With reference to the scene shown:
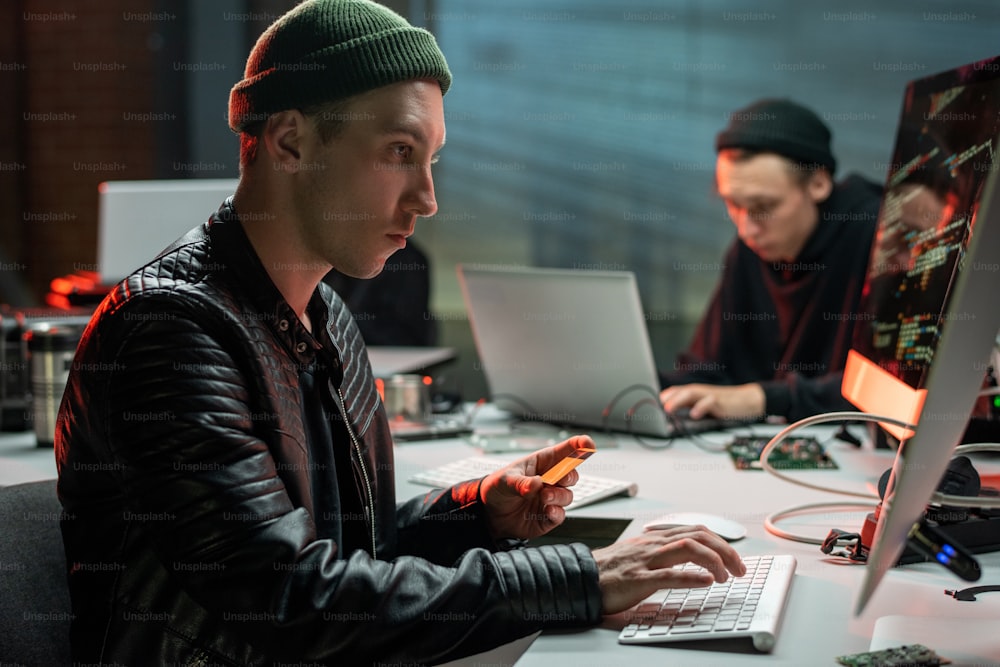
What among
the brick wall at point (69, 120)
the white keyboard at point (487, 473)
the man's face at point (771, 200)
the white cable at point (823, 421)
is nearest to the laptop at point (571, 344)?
the white keyboard at point (487, 473)

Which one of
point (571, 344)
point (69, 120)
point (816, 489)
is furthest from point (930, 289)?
point (69, 120)

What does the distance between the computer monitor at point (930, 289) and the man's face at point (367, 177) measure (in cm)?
66

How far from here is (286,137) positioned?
1.22 meters

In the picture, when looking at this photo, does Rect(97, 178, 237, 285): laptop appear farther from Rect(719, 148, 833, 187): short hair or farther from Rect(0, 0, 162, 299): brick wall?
Rect(0, 0, 162, 299): brick wall

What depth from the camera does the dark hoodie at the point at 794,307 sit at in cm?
283

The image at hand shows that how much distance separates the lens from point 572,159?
4762mm

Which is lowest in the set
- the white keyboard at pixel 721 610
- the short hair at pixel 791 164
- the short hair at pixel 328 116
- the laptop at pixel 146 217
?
the white keyboard at pixel 721 610

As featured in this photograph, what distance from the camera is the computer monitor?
713mm

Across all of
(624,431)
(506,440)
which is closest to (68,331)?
(506,440)

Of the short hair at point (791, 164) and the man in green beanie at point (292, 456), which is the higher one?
the short hair at point (791, 164)

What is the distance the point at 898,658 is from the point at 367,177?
803mm

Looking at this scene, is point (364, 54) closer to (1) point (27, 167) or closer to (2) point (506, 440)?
(2) point (506, 440)

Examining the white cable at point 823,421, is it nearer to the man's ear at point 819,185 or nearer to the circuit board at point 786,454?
the circuit board at point 786,454

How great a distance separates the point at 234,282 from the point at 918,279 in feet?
3.46
